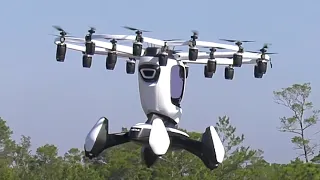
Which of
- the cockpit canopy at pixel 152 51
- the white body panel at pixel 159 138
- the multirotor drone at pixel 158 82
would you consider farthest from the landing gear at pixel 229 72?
the white body panel at pixel 159 138

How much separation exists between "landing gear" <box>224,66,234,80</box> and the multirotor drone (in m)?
0.76

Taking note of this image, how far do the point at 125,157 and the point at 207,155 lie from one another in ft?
110

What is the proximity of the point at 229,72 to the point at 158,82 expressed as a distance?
3258 mm

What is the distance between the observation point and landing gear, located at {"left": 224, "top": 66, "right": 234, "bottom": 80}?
1167 inches

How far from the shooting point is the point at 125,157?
201 ft

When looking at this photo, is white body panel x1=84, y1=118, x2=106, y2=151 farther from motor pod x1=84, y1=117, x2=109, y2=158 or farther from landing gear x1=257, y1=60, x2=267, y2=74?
landing gear x1=257, y1=60, x2=267, y2=74

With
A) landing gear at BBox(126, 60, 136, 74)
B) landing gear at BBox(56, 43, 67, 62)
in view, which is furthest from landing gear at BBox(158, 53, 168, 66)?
landing gear at BBox(56, 43, 67, 62)

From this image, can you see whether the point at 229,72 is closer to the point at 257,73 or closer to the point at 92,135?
the point at 257,73

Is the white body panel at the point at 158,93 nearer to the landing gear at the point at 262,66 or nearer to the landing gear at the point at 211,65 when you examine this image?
the landing gear at the point at 211,65

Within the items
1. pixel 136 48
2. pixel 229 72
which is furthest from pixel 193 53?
pixel 229 72

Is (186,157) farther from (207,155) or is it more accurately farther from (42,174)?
(207,155)

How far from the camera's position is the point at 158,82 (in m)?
27.4

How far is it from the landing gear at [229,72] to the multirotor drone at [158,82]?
755mm

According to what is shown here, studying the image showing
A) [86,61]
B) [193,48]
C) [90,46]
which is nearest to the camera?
[90,46]
